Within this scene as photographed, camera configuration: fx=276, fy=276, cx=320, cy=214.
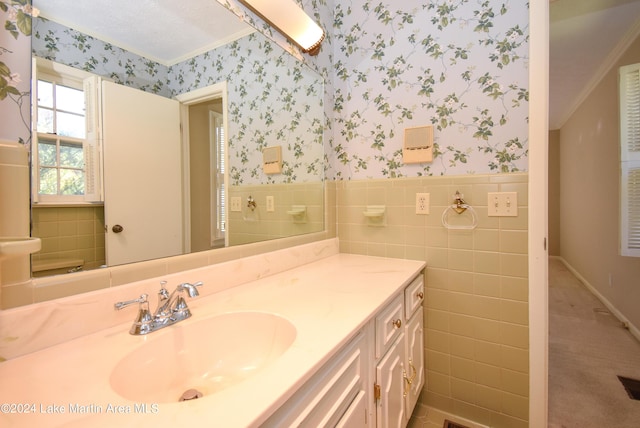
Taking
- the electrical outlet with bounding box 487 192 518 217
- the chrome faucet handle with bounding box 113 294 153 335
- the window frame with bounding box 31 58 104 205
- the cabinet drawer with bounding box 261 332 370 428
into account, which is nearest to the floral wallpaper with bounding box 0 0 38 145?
the window frame with bounding box 31 58 104 205

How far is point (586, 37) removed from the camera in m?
2.37

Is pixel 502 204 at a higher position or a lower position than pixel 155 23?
lower

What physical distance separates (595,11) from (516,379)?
2620mm

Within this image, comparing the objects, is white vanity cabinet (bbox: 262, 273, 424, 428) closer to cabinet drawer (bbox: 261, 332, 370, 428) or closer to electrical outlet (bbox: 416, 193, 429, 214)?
cabinet drawer (bbox: 261, 332, 370, 428)

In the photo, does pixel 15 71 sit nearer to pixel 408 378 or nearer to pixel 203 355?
pixel 203 355

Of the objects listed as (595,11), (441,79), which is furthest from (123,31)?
(595,11)

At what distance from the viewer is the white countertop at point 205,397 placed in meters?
0.41

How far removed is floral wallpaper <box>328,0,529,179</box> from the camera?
1278mm

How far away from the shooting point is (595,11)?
2029 millimetres

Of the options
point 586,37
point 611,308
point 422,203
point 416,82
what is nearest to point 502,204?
point 422,203

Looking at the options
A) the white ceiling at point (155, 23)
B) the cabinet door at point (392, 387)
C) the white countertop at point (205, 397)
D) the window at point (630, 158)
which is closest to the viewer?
the white countertop at point (205, 397)

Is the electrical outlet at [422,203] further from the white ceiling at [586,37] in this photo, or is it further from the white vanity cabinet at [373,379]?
the white ceiling at [586,37]

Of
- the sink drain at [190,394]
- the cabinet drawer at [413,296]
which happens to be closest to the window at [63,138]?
the sink drain at [190,394]

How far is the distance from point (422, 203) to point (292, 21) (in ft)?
3.75
